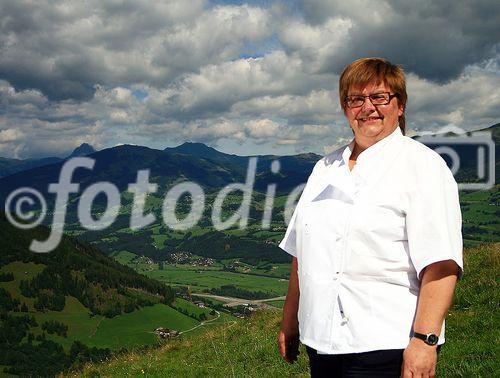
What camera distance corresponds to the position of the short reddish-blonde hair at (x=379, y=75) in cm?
385

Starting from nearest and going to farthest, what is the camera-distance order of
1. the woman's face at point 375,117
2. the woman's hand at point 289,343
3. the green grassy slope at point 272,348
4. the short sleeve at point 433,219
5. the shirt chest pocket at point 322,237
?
the short sleeve at point 433,219
the shirt chest pocket at point 322,237
the woman's face at point 375,117
the woman's hand at point 289,343
the green grassy slope at point 272,348

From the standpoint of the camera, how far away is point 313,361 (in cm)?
380

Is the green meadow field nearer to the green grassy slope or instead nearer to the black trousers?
the green grassy slope

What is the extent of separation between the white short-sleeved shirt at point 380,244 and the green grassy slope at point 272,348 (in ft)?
16.0

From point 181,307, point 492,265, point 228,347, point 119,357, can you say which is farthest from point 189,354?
point 181,307

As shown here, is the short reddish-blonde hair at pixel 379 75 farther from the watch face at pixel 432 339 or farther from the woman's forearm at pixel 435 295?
the watch face at pixel 432 339

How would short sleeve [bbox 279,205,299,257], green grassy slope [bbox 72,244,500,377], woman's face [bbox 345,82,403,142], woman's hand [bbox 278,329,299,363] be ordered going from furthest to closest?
1. green grassy slope [bbox 72,244,500,377]
2. woman's hand [bbox 278,329,299,363]
3. short sleeve [bbox 279,205,299,257]
4. woman's face [bbox 345,82,403,142]

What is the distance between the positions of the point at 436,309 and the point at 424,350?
28 centimetres

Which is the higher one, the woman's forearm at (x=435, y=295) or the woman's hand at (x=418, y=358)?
the woman's forearm at (x=435, y=295)

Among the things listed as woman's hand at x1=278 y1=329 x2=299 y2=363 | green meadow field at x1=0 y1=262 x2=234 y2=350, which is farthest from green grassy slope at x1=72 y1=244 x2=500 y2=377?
green meadow field at x1=0 y1=262 x2=234 y2=350

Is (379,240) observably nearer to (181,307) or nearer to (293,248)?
(293,248)

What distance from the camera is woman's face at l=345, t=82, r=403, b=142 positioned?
12.5 feet

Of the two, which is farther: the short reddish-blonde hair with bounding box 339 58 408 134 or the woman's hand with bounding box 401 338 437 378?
the short reddish-blonde hair with bounding box 339 58 408 134

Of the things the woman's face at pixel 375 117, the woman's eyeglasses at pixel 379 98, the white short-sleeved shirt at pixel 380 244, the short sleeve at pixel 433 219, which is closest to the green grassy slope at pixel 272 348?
the white short-sleeved shirt at pixel 380 244
